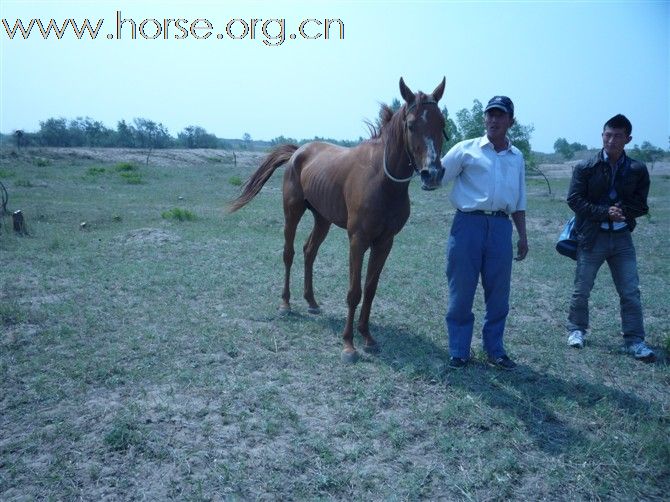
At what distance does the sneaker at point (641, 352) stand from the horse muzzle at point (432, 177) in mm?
2450

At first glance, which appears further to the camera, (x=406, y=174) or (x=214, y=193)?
(x=214, y=193)

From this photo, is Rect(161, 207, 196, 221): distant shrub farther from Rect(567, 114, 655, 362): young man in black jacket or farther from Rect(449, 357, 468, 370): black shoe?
Rect(567, 114, 655, 362): young man in black jacket

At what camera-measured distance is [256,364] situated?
378 centimetres

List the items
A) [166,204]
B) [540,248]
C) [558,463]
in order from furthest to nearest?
[166,204] → [540,248] → [558,463]

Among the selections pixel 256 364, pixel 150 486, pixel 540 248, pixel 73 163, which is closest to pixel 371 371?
pixel 256 364

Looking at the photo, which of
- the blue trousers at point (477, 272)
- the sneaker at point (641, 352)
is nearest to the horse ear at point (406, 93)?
the blue trousers at point (477, 272)

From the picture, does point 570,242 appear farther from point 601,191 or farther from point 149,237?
point 149,237

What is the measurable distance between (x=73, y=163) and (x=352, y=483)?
110 ft

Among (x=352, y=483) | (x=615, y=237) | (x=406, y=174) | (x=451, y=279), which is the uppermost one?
(x=406, y=174)

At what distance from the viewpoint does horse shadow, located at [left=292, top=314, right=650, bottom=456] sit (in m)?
2.90

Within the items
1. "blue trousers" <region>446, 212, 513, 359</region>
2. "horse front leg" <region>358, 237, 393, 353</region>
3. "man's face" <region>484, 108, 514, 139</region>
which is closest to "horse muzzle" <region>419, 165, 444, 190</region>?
"blue trousers" <region>446, 212, 513, 359</region>

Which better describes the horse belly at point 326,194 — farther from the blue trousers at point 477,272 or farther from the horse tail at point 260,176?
the blue trousers at point 477,272

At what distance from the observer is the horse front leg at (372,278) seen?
4086 millimetres

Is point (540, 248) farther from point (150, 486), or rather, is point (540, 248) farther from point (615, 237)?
point (150, 486)
